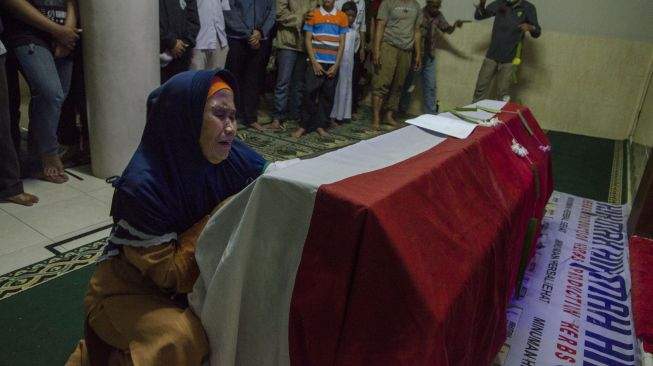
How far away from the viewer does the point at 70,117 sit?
10.5 feet

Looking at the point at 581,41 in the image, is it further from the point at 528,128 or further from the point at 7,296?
the point at 7,296

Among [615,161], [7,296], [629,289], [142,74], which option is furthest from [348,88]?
[7,296]

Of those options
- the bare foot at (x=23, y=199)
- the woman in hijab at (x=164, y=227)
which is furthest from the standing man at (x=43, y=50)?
the woman in hijab at (x=164, y=227)

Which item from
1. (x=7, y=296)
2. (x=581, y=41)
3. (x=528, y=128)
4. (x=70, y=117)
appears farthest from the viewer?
(x=581, y=41)

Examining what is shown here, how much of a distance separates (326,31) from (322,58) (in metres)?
0.26

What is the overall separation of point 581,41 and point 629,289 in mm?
4626

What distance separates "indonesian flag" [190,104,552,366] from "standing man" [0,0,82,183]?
6.97 feet

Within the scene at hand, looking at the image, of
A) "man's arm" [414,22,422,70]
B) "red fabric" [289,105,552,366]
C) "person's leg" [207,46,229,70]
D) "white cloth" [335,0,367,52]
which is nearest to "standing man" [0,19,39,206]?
"person's leg" [207,46,229,70]

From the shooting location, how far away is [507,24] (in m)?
5.46

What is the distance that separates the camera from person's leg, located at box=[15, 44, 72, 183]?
8.52 feet

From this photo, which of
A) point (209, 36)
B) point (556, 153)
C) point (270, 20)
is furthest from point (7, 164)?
point (556, 153)

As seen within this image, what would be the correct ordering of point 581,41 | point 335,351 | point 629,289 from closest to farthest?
point 335,351, point 629,289, point 581,41

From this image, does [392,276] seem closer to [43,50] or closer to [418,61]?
[43,50]

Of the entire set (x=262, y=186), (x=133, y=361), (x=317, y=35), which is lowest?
(x=133, y=361)
